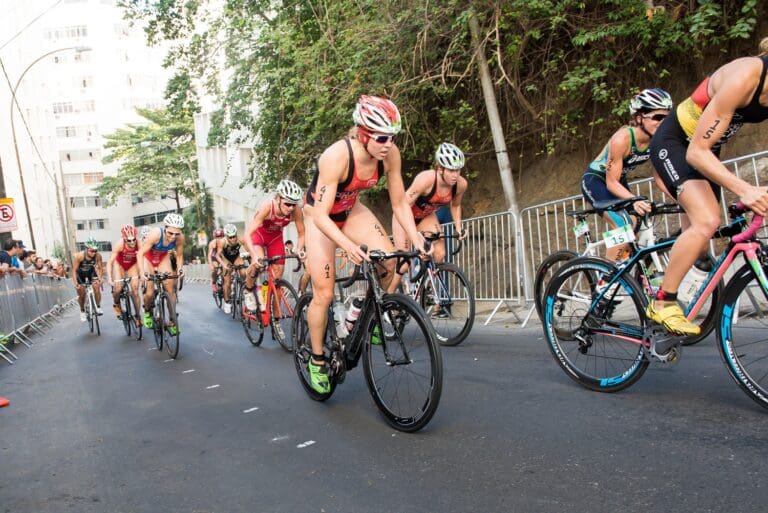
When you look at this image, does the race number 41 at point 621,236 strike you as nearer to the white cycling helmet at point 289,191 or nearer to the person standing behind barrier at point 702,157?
the person standing behind barrier at point 702,157

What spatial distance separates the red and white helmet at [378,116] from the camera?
4.23 meters

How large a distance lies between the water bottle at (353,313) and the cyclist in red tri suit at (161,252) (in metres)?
5.47

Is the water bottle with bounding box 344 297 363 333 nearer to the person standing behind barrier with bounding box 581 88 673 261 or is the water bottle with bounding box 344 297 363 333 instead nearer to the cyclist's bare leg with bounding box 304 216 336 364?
the cyclist's bare leg with bounding box 304 216 336 364

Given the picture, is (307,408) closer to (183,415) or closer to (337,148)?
(183,415)

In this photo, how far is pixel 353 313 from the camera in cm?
450

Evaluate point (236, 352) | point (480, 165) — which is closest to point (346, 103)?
point (480, 165)

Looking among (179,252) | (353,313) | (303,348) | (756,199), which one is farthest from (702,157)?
(179,252)

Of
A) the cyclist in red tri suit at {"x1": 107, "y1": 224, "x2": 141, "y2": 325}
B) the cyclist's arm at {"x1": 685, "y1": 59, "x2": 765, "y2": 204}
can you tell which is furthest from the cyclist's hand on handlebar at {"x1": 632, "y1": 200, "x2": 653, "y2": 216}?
the cyclist in red tri suit at {"x1": 107, "y1": 224, "x2": 141, "y2": 325}

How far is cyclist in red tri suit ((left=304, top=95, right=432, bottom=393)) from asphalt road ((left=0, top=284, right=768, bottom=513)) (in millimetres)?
739

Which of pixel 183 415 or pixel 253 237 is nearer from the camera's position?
pixel 183 415

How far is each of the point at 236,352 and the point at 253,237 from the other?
1.49m

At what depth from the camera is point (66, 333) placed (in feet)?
47.0

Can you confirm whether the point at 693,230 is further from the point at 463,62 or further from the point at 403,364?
the point at 463,62

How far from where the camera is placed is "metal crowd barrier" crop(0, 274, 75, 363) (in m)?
11.7
